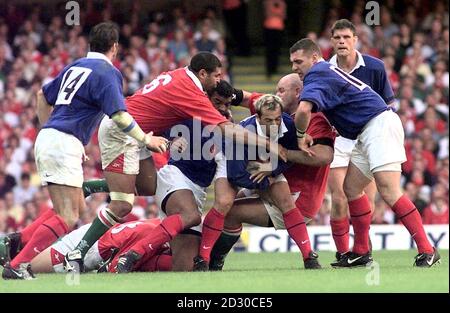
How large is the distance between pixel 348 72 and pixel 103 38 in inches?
91.3

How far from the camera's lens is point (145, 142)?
32.0ft

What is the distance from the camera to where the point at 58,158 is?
32.0 feet

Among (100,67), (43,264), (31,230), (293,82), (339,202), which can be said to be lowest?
(43,264)

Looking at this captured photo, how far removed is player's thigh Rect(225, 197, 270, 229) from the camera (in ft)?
34.6

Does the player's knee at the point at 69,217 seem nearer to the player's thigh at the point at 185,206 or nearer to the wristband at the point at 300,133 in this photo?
the player's thigh at the point at 185,206

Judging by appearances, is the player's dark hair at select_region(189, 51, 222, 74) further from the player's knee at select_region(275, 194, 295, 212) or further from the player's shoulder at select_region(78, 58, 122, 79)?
the player's knee at select_region(275, 194, 295, 212)

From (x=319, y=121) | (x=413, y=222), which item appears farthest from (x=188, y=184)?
(x=413, y=222)

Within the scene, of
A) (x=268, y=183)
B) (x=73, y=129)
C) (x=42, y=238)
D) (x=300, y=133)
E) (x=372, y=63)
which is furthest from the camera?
(x=372, y=63)

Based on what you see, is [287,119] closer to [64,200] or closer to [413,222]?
[413,222]

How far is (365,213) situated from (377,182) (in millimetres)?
Result: 437

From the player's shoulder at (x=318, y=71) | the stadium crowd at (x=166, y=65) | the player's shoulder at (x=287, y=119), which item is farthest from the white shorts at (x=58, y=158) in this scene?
the stadium crowd at (x=166, y=65)

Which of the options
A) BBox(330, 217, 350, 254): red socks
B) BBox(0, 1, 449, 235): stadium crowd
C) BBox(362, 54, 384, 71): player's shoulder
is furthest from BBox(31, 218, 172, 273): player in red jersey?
BBox(0, 1, 449, 235): stadium crowd
